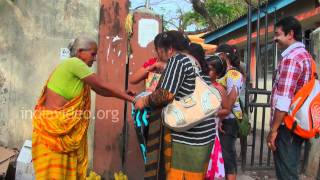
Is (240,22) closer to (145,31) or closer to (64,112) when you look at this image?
(145,31)

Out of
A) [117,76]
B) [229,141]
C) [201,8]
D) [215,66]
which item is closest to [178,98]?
[215,66]

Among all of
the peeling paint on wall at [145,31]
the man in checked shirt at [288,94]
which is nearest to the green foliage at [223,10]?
the peeling paint on wall at [145,31]

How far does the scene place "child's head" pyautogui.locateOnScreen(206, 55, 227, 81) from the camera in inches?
166

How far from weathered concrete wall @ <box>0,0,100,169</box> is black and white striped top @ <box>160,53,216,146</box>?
2542 millimetres

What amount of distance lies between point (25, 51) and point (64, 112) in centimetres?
204

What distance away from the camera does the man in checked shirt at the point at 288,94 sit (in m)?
3.31

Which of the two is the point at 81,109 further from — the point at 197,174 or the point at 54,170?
the point at 197,174

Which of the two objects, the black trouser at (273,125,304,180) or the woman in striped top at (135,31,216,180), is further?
the black trouser at (273,125,304,180)

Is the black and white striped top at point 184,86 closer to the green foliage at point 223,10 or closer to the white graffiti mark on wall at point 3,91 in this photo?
the white graffiti mark on wall at point 3,91

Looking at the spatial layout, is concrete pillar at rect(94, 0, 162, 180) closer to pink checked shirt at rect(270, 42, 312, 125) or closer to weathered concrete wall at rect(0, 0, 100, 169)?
weathered concrete wall at rect(0, 0, 100, 169)

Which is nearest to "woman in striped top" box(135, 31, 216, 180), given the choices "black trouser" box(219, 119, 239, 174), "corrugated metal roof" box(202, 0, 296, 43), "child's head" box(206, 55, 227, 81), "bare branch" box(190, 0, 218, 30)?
"child's head" box(206, 55, 227, 81)

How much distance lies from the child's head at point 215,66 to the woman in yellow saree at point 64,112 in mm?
1029

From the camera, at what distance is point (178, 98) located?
10.4ft

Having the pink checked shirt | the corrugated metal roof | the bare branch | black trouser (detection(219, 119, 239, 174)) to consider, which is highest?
the bare branch
